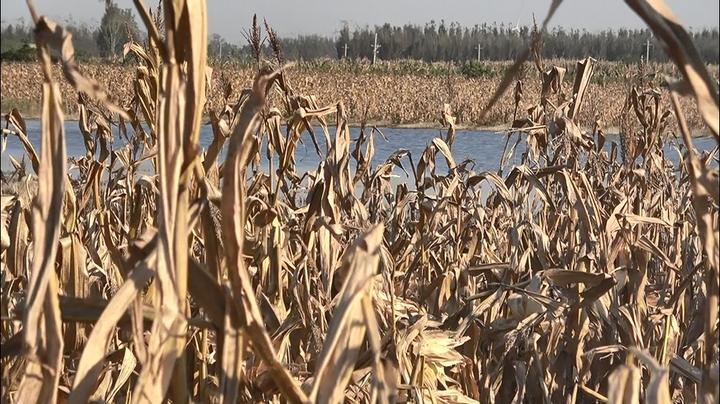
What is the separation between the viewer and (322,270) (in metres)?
1.78

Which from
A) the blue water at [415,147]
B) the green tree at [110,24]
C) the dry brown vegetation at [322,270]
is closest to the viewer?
the dry brown vegetation at [322,270]

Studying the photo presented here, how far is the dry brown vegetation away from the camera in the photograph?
0.79 meters

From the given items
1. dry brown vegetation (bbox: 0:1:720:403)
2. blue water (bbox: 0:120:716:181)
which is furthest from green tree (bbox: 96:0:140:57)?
blue water (bbox: 0:120:716:181)

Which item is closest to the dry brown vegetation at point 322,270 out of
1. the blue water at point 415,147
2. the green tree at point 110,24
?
the green tree at point 110,24

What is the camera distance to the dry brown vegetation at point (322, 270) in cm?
79

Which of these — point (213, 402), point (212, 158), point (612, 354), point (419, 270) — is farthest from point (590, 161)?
point (212, 158)

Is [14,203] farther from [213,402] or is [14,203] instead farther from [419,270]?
[419,270]

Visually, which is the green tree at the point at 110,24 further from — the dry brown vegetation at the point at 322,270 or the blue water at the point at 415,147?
the blue water at the point at 415,147

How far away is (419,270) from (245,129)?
183 cm

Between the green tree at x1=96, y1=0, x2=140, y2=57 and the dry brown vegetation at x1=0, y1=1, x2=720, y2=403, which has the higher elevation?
the green tree at x1=96, y1=0, x2=140, y2=57

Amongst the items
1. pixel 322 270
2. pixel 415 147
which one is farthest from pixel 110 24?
pixel 415 147

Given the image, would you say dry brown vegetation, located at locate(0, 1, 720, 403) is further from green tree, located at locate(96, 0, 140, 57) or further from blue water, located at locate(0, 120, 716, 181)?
blue water, located at locate(0, 120, 716, 181)

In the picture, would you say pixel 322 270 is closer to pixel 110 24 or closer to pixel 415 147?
pixel 110 24

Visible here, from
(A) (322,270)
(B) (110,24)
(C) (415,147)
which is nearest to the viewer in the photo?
(B) (110,24)
